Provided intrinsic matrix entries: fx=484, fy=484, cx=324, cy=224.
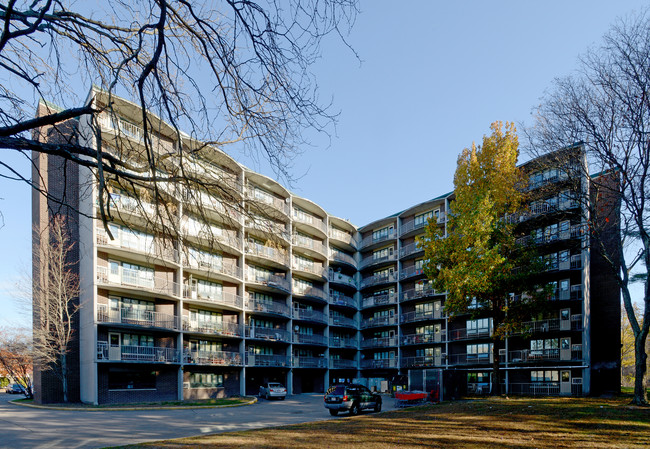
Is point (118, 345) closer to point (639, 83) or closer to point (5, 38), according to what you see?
point (5, 38)

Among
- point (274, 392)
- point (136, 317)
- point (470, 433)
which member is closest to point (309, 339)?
point (274, 392)

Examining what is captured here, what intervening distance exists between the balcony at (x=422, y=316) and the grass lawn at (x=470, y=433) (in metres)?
25.3

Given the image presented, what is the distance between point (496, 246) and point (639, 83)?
10834 millimetres

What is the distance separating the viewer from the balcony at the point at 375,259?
165 feet

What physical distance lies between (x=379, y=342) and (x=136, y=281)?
2696 centimetres

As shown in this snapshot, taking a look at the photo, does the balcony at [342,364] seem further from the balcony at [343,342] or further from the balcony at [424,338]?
the balcony at [424,338]

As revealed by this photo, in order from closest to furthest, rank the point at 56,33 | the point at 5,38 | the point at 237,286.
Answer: the point at 5,38 → the point at 56,33 → the point at 237,286

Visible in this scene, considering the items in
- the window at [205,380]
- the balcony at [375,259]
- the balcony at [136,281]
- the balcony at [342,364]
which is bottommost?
the balcony at [342,364]

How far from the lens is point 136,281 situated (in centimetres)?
3136

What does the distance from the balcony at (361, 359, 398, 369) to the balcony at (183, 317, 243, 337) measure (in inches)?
656

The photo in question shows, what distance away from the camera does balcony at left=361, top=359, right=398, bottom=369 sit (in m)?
48.0

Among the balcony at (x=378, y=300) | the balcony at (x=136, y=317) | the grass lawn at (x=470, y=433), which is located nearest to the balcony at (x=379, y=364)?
the balcony at (x=378, y=300)

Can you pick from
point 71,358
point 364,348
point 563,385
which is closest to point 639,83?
point 563,385

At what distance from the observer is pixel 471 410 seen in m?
20.5
